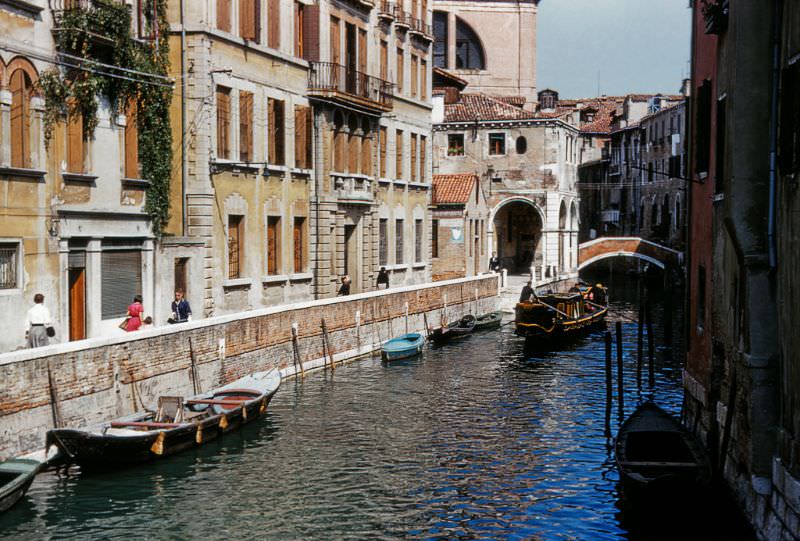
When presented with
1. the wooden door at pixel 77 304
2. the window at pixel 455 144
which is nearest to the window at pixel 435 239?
the window at pixel 455 144

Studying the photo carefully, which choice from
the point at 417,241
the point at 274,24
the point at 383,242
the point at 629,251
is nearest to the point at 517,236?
the point at 629,251

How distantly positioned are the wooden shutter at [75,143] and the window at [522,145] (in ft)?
125

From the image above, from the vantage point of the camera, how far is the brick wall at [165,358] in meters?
17.9

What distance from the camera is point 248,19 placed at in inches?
1226

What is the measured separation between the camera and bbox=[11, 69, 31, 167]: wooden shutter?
22.5 meters

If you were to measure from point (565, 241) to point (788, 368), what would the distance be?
161ft

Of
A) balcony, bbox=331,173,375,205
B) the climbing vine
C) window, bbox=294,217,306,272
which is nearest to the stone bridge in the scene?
balcony, bbox=331,173,375,205

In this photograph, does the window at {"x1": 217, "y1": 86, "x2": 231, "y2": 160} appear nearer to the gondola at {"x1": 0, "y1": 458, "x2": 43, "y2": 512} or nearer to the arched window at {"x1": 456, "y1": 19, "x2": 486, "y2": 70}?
the gondola at {"x1": 0, "y1": 458, "x2": 43, "y2": 512}

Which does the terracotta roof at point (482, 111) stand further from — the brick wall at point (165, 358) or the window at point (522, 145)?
the brick wall at point (165, 358)

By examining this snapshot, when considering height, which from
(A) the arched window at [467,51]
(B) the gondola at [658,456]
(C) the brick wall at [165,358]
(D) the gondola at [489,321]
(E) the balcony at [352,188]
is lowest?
(D) the gondola at [489,321]

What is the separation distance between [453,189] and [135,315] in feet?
94.5

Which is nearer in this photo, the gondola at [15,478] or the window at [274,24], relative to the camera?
the gondola at [15,478]

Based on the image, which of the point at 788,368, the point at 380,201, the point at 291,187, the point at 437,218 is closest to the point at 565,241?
the point at 437,218

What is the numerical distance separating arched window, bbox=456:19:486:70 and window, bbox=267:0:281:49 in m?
38.7
